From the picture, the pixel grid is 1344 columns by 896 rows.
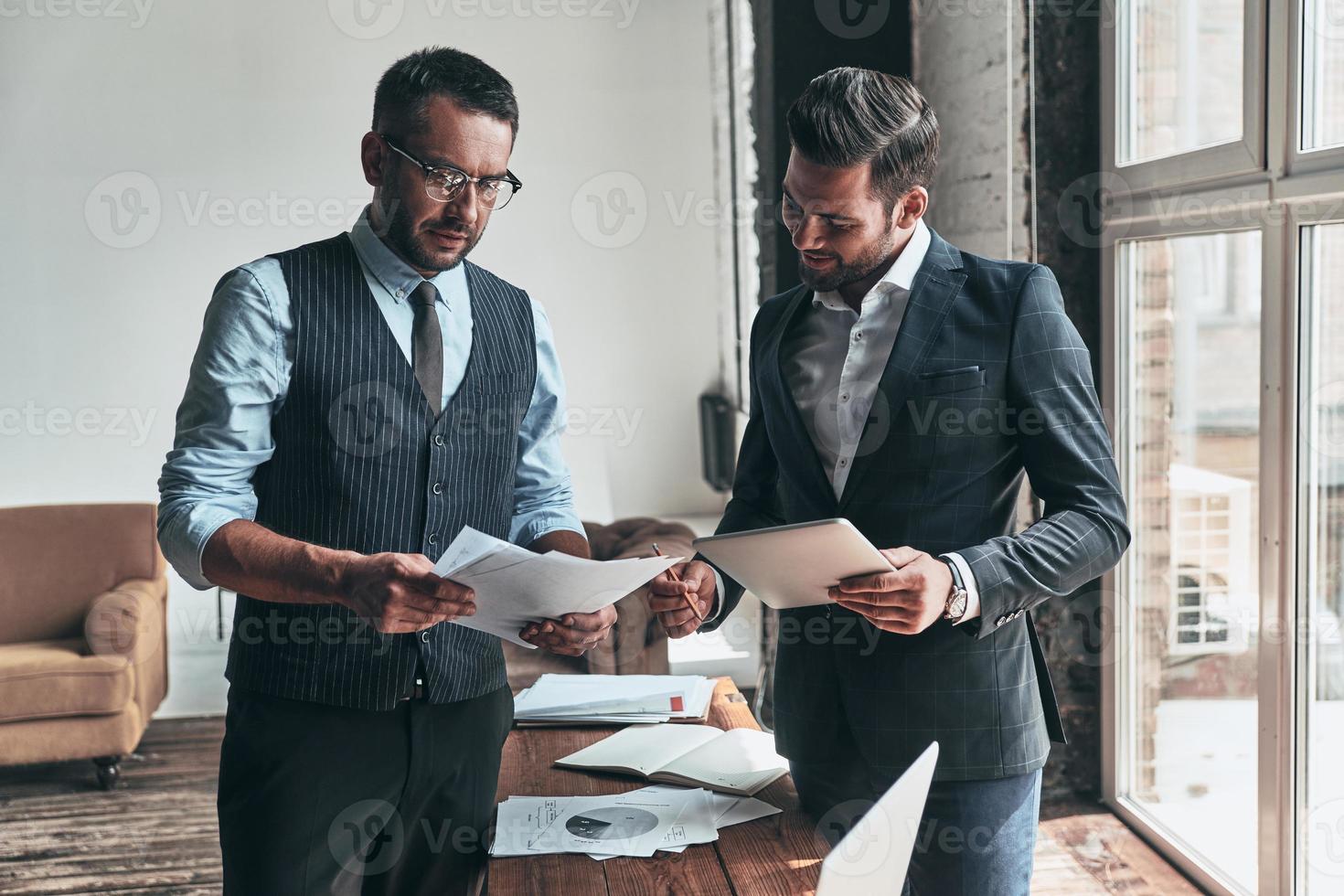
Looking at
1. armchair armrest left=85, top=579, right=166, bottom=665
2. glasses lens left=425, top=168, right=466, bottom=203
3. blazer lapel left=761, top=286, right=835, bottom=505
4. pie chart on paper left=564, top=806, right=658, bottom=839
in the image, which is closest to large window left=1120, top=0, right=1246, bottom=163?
blazer lapel left=761, top=286, right=835, bottom=505

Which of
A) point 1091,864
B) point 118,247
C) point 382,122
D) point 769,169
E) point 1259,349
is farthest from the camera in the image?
point 118,247

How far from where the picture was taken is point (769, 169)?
146 inches

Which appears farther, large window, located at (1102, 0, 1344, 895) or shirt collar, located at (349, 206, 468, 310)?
large window, located at (1102, 0, 1344, 895)

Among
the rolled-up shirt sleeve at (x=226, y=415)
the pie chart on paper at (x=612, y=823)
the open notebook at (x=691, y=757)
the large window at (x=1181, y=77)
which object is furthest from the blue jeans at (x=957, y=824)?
the large window at (x=1181, y=77)

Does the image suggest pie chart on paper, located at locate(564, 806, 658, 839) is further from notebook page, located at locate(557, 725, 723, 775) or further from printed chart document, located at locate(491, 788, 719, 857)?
notebook page, located at locate(557, 725, 723, 775)

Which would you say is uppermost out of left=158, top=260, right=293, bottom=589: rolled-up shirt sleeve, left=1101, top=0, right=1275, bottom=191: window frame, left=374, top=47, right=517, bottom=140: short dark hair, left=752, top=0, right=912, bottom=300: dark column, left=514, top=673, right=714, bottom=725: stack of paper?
left=752, top=0, right=912, bottom=300: dark column

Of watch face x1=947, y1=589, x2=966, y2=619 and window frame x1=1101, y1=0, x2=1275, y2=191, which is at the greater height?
window frame x1=1101, y1=0, x2=1275, y2=191

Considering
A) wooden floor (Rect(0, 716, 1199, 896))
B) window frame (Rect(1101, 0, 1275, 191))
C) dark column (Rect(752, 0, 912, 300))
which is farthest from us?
dark column (Rect(752, 0, 912, 300))

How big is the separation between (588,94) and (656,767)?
432 centimetres

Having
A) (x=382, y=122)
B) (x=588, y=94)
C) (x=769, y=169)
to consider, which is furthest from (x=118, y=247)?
(x=382, y=122)

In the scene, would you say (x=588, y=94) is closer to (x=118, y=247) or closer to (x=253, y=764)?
(x=118, y=247)

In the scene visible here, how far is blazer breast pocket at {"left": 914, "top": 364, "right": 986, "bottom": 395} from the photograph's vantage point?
1464mm

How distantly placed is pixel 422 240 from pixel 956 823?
41.4 inches

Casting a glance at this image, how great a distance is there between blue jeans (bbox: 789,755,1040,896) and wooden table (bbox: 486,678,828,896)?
54mm
